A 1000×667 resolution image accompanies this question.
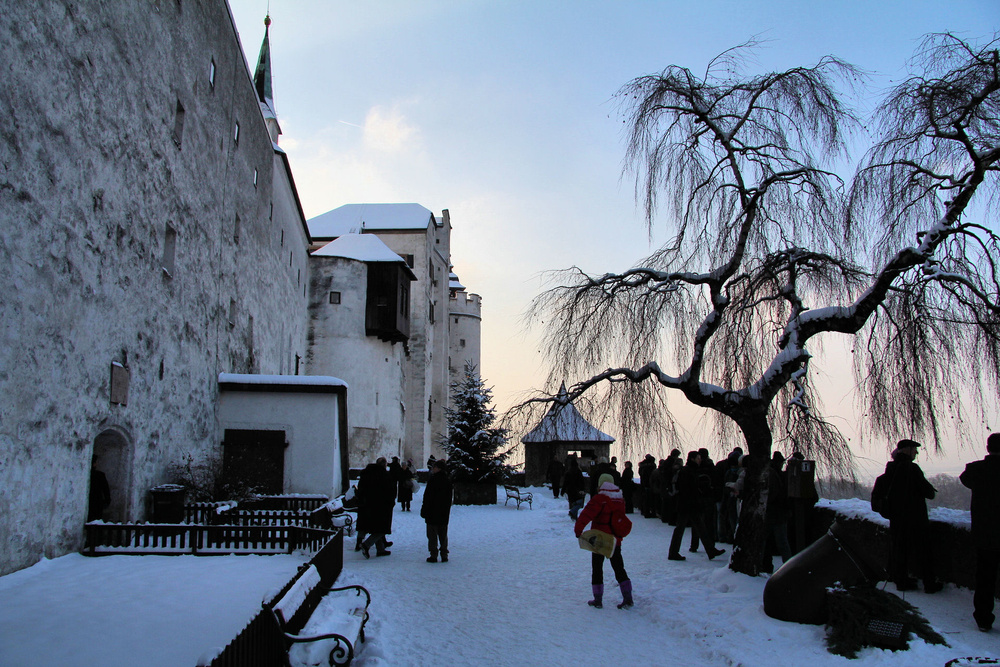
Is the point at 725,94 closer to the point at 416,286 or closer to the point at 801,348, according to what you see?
the point at 801,348

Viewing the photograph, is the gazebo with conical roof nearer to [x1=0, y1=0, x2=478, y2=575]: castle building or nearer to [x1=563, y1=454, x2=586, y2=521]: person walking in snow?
[x1=563, y1=454, x2=586, y2=521]: person walking in snow

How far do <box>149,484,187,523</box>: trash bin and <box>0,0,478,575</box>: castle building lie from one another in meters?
0.39

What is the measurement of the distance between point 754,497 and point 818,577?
92.6 inches

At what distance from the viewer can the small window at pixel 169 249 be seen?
14.5 metres

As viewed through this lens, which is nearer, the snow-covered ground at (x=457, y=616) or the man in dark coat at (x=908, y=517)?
the snow-covered ground at (x=457, y=616)

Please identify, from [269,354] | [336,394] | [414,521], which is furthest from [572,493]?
[269,354]

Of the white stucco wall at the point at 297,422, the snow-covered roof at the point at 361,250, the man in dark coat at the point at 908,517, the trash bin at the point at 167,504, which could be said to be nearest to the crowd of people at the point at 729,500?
the man in dark coat at the point at 908,517

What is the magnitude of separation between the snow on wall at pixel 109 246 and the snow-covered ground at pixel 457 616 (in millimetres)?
1856

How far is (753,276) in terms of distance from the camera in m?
9.18

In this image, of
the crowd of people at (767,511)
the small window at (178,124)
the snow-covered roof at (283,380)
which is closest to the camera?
the crowd of people at (767,511)

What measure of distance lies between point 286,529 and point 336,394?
9.04m

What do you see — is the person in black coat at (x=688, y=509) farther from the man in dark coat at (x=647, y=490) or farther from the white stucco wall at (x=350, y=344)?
the white stucco wall at (x=350, y=344)

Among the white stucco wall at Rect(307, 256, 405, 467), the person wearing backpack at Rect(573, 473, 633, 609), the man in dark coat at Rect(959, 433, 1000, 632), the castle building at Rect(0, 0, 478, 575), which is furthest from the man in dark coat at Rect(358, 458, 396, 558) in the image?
the white stucco wall at Rect(307, 256, 405, 467)

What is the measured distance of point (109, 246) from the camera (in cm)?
1145
